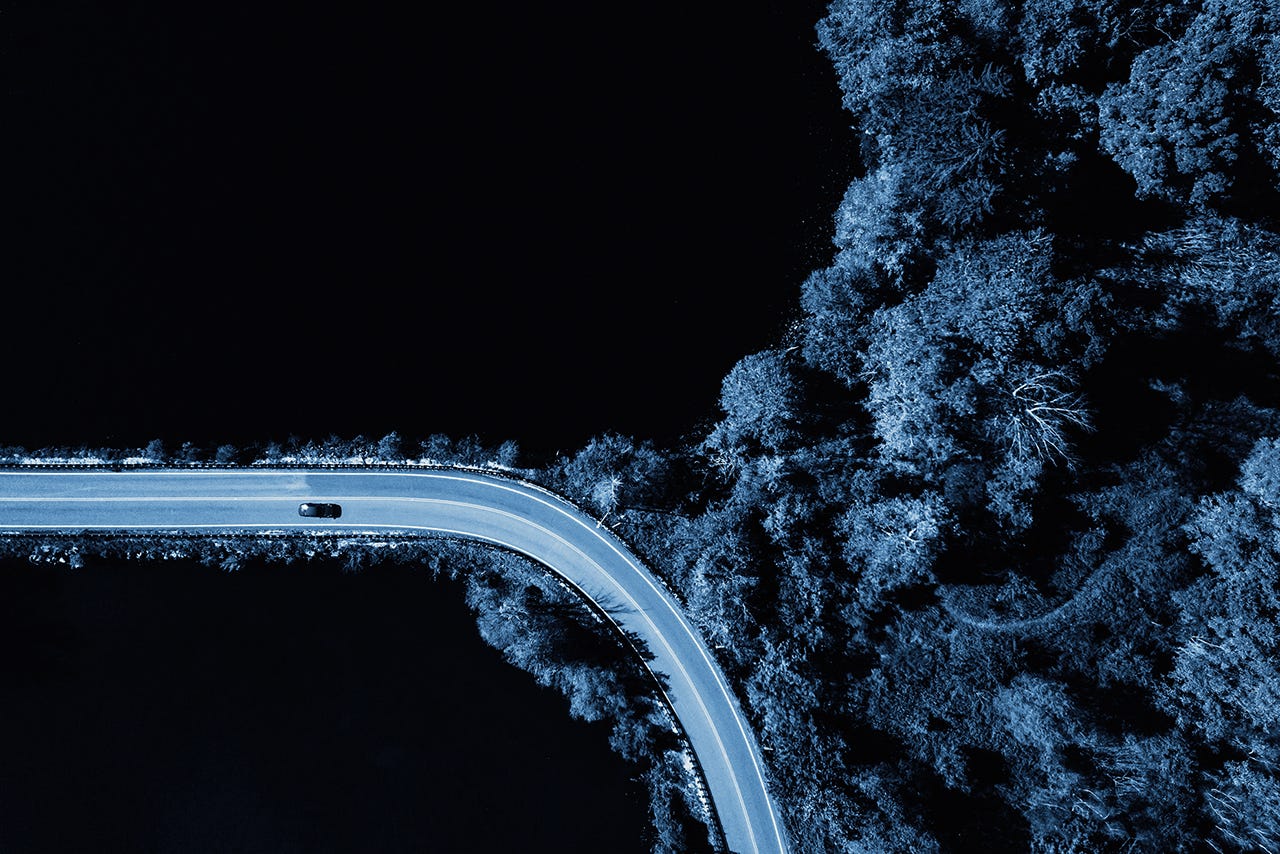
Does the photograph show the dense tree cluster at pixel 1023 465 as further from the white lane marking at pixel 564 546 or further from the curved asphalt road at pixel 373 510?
the curved asphalt road at pixel 373 510

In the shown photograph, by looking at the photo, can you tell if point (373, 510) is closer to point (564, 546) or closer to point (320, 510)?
point (320, 510)

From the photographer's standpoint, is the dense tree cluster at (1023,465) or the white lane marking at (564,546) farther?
the white lane marking at (564,546)

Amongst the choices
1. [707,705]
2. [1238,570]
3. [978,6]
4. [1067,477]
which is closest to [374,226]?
[707,705]

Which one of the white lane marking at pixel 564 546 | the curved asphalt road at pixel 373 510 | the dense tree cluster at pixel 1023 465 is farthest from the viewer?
the curved asphalt road at pixel 373 510

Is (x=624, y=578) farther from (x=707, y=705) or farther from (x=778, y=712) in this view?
(x=778, y=712)

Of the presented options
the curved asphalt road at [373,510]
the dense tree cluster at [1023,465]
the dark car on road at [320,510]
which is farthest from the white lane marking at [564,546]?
the dense tree cluster at [1023,465]

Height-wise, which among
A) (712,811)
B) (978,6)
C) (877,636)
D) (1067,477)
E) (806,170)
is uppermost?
(978,6)
